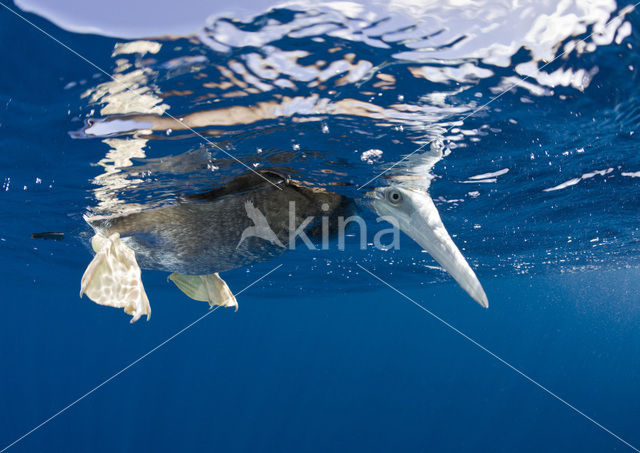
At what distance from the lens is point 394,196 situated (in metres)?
5.05

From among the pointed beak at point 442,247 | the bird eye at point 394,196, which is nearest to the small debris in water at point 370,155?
the bird eye at point 394,196

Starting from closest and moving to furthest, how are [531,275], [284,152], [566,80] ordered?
[566,80] < [284,152] < [531,275]

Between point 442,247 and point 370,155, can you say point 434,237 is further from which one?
point 370,155

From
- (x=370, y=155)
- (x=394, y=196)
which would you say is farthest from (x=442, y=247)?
(x=370, y=155)

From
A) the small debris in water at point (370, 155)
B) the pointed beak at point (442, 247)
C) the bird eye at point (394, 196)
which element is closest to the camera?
the pointed beak at point (442, 247)

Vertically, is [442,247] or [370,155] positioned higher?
[370,155]

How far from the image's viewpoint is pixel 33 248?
16281mm

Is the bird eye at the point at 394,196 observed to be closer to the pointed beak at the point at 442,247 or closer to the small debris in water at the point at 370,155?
the pointed beak at the point at 442,247

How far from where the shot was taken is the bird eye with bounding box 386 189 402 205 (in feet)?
16.3

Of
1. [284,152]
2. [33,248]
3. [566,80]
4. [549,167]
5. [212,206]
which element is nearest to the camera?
[566,80]

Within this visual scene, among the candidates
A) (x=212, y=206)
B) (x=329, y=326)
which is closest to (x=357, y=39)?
(x=212, y=206)

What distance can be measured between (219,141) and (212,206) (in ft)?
3.33

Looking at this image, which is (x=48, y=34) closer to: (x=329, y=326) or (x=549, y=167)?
(x=549, y=167)

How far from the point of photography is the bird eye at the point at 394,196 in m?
4.97
